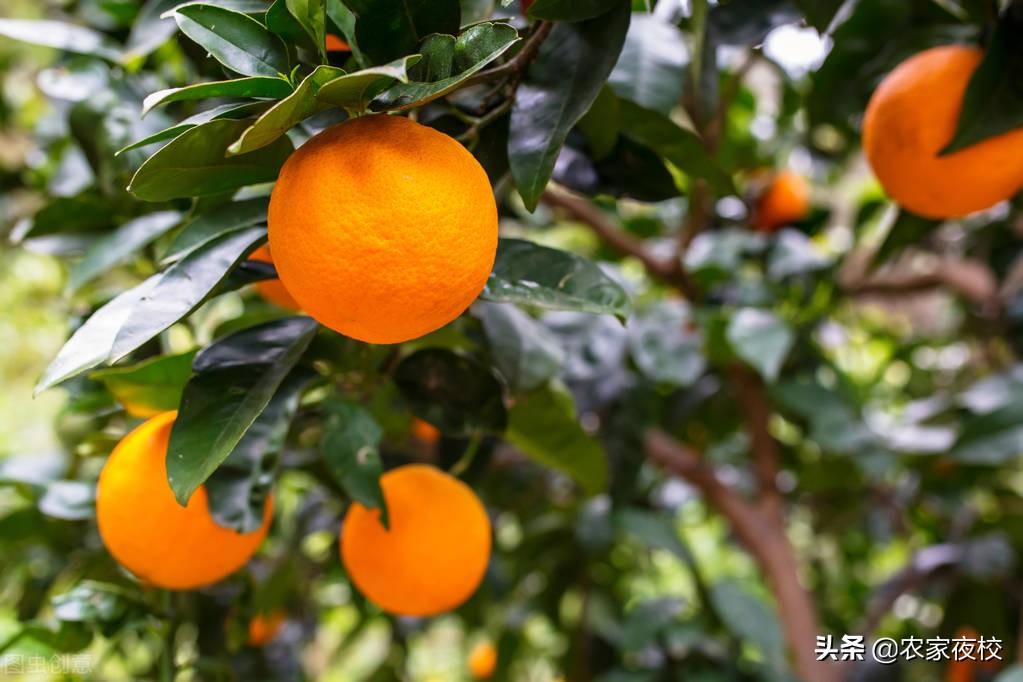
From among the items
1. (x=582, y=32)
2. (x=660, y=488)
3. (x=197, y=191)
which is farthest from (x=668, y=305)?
(x=197, y=191)

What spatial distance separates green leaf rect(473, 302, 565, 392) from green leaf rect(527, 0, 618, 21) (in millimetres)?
269

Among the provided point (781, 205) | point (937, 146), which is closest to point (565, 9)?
point (937, 146)

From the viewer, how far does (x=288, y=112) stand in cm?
40

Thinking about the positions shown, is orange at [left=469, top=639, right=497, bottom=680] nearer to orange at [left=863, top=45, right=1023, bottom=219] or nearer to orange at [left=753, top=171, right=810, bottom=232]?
orange at [left=753, top=171, right=810, bottom=232]

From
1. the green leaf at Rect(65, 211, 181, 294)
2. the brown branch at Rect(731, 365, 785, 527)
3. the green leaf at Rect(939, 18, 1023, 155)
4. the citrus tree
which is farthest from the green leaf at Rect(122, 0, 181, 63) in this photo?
the brown branch at Rect(731, 365, 785, 527)

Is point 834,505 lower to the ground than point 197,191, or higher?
lower

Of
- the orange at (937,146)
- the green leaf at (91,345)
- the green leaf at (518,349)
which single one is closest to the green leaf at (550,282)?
the green leaf at (518,349)

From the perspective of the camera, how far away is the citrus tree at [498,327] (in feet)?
1.49

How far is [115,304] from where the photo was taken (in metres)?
0.50

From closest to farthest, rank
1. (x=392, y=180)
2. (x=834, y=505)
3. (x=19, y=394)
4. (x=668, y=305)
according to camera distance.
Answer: (x=392, y=180), (x=668, y=305), (x=834, y=505), (x=19, y=394)

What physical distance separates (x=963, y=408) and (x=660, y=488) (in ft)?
1.95

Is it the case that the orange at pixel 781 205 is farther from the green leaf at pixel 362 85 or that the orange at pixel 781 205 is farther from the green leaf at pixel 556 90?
the green leaf at pixel 362 85

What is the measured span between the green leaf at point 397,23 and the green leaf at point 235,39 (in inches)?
1.8

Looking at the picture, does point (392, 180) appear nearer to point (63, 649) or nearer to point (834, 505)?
point (63, 649)
